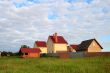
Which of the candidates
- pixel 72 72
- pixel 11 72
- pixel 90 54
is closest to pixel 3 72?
pixel 11 72

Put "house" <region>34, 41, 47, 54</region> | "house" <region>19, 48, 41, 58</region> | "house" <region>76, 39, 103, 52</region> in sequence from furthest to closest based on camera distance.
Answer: "house" <region>34, 41, 47, 54</region>, "house" <region>19, 48, 41, 58</region>, "house" <region>76, 39, 103, 52</region>

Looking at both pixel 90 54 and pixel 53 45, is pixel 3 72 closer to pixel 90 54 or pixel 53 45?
pixel 90 54

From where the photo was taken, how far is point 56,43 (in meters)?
83.6

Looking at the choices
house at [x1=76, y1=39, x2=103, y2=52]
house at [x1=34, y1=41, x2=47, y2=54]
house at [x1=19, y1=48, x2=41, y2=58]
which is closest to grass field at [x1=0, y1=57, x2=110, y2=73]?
house at [x1=76, y1=39, x2=103, y2=52]

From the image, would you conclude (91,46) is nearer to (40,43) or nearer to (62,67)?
(40,43)

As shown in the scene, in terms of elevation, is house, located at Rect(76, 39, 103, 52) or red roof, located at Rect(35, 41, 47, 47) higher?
red roof, located at Rect(35, 41, 47, 47)

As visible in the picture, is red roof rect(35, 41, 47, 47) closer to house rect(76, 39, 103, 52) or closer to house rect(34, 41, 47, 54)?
house rect(34, 41, 47, 54)

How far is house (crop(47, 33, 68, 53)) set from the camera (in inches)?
3297

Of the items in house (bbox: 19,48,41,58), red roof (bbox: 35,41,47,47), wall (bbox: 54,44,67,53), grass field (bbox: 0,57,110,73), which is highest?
red roof (bbox: 35,41,47,47)

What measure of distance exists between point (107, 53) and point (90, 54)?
12.1 feet

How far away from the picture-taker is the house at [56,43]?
8375 cm

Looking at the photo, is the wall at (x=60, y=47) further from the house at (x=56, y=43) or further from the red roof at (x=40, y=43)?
the red roof at (x=40, y=43)

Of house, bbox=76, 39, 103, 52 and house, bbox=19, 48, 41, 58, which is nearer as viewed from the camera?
house, bbox=76, 39, 103, 52

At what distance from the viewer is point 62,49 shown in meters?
85.2
